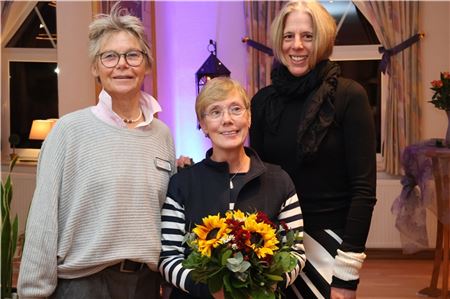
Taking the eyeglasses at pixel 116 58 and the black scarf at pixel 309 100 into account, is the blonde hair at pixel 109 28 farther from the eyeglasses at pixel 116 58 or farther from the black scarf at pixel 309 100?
the black scarf at pixel 309 100

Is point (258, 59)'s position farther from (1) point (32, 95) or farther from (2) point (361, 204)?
(2) point (361, 204)

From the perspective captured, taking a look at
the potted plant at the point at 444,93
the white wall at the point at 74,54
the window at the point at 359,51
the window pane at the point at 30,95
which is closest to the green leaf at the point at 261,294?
the potted plant at the point at 444,93

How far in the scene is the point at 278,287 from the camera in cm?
188

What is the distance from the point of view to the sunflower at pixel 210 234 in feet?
5.40

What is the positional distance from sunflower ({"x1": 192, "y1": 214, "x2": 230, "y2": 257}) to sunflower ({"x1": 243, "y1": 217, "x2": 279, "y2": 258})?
0.07 metres

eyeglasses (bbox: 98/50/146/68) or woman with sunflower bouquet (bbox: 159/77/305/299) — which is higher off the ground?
eyeglasses (bbox: 98/50/146/68)

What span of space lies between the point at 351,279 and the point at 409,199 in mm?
3402

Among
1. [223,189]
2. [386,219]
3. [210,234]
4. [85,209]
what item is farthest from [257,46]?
[210,234]

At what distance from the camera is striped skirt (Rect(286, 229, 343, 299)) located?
205 centimetres

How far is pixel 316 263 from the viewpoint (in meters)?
2.09

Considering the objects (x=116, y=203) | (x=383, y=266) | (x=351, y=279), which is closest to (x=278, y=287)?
(x=351, y=279)

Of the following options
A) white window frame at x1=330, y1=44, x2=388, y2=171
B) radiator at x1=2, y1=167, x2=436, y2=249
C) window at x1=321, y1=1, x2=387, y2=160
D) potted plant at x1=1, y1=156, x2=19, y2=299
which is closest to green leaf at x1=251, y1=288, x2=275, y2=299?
potted plant at x1=1, y1=156, x2=19, y2=299

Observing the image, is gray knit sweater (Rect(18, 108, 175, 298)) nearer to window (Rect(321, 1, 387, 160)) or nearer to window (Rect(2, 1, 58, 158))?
window (Rect(321, 1, 387, 160))

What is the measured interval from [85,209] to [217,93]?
22.5 inches
